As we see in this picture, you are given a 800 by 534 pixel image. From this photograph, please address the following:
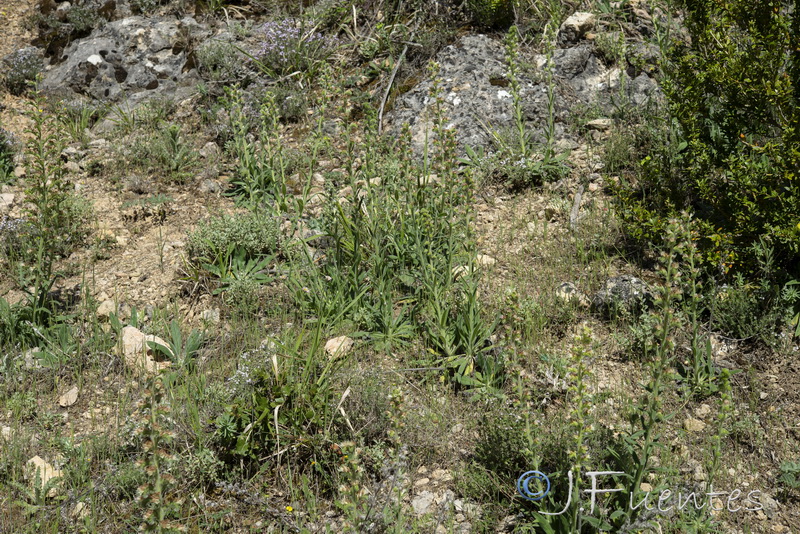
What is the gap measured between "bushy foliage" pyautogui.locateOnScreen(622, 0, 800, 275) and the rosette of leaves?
256 centimetres

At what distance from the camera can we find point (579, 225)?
15.5 ft

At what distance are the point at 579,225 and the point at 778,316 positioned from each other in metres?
1.45

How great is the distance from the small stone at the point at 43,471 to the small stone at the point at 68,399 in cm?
45

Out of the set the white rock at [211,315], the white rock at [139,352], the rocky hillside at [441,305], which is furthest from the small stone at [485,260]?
the white rock at [139,352]

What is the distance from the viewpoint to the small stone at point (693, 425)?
3281mm

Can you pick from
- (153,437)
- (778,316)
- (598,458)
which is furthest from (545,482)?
(778,316)

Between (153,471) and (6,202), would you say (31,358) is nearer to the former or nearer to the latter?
(153,471)

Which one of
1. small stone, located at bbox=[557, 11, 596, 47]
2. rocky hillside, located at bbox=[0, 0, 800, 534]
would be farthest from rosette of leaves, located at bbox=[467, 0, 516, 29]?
small stone, located at bbox=[557, 11, 596, 47]

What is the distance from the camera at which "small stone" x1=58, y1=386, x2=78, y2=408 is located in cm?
363

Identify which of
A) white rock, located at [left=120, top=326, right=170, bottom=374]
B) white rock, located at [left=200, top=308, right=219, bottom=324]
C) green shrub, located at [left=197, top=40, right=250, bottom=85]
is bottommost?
white rock, located at [left=200, top=308, right=219, bottom=324]

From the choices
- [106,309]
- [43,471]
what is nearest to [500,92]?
[106,309]

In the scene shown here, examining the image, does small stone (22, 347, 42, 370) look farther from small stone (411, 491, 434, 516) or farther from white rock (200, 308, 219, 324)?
small stone (411, 491, 434, 516)

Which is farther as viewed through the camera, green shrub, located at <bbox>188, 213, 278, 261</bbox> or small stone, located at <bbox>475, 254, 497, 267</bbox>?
green shrub, located at <bbox>188, 213, 278, 261</bbox>

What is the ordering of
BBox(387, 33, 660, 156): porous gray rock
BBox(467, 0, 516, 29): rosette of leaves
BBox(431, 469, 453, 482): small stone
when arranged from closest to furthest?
BBox(431, 469, 453, 482): small stone < BBox(387, 33, 660, 156): porous gray rock < BBox(467, 0, 516, 29): rosette of leaves
